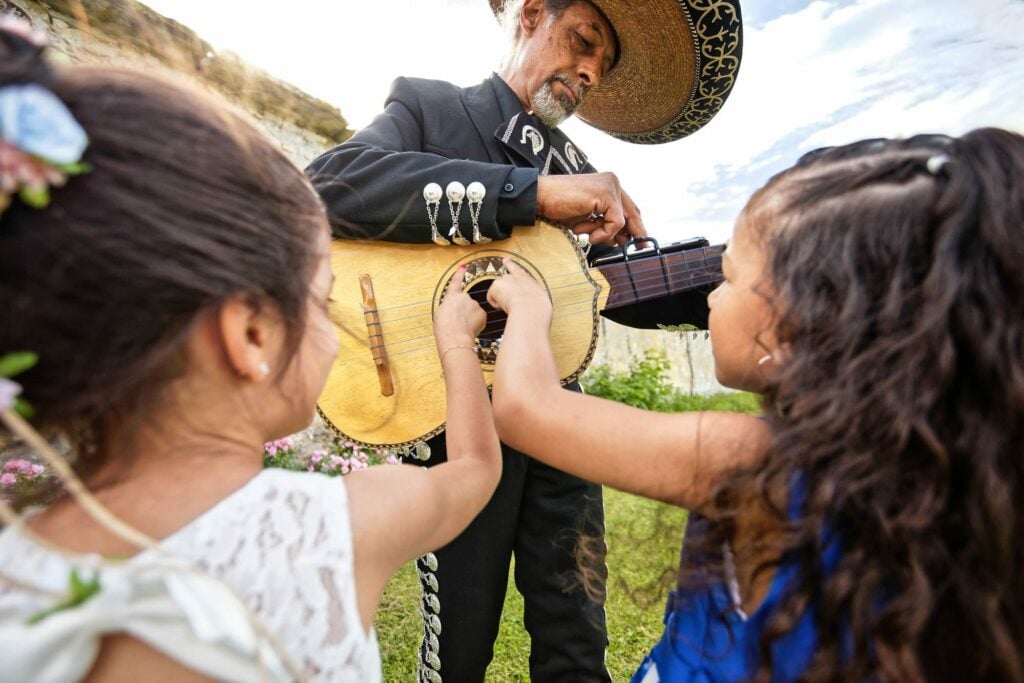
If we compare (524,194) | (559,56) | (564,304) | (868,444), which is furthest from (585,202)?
(868,444)

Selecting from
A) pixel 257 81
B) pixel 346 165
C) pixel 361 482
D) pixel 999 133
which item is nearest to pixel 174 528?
pixel 361 482

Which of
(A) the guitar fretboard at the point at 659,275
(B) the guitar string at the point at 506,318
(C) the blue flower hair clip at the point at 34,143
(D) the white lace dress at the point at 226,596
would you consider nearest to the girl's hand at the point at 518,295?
(B) the guitar string at the point at 506,318

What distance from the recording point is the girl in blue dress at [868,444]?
0.84 m

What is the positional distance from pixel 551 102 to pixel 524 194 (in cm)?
77

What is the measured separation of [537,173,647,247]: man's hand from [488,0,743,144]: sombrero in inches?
31.9

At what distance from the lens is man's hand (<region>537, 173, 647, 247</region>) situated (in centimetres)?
191

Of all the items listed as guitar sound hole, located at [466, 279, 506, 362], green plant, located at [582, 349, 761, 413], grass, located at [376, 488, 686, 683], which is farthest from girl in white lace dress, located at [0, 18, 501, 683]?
green plant, located at [582, 349, 761, 413]

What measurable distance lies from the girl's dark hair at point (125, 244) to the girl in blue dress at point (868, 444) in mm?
699

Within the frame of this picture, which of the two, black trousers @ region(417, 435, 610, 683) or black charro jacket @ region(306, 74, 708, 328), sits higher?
black charro jacket @ region(306, 74, 708, 328)

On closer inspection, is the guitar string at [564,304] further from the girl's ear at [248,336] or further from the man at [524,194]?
the girl's ear at [248,336]

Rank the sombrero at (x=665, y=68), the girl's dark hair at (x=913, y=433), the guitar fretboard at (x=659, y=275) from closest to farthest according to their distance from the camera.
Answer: the girl's dark hair at (x=913, y=433)
the guitar fretboard at (x=659, y=275)
the sombrero at (x=665, y=68)

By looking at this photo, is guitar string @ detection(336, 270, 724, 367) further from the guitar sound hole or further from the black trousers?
the black trousers

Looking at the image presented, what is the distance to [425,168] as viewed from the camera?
5.90ft

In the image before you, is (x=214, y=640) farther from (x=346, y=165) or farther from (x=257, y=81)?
(x=257, y=81)
